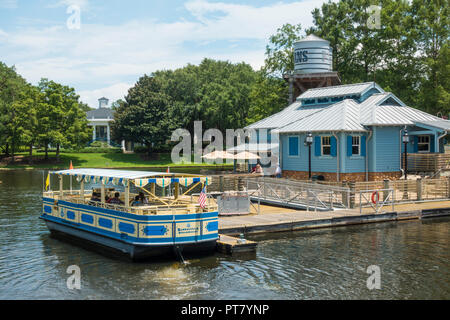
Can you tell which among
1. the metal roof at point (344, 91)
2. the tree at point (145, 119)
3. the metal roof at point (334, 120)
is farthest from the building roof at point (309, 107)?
the tree at point (145, 119)

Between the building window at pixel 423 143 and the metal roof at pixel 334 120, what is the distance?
5.47 metres

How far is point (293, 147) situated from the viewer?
38.9 metres

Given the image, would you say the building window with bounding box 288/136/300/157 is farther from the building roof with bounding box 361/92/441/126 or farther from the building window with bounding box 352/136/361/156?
the building roof with bounding box 361/92/441/126

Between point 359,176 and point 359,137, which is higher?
point 359,137

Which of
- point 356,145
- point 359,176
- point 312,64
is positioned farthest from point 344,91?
point 312,64

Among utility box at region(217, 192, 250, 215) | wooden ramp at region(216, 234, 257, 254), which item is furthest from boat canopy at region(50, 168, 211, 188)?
utility box at region(217, 192, 250, 215)

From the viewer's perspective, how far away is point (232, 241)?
19953mm

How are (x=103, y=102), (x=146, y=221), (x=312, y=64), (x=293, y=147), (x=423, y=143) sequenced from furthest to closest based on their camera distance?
1. (x=103, y=102)
2. (x=312, y=64)
3. (x=293, y=147)
4. (x=423, y=143)
5. (x=146, y=221)

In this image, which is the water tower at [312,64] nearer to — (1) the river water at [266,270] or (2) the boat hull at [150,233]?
(1) the river water at [266,270]

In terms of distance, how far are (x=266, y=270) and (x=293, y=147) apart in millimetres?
22497

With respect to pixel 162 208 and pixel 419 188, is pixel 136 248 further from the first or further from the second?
pixel 419 188

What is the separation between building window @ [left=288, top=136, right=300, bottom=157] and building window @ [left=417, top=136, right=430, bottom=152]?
947 cm

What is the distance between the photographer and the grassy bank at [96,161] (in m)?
75.9
